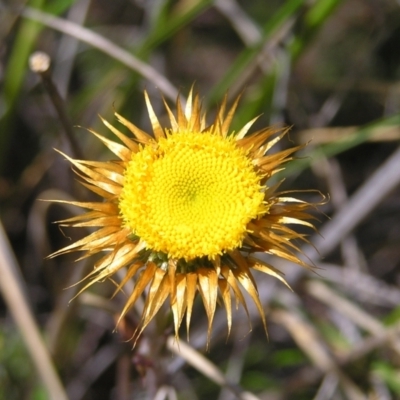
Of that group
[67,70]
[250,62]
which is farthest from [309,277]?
[67,70]

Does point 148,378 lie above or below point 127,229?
below

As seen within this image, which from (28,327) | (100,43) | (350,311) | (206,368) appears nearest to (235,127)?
(100,43)

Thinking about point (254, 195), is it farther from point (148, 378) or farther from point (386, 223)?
point (386, 223)

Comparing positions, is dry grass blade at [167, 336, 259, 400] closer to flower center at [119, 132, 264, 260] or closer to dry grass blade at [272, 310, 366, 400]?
flower center at [119, 132, 264, 260]

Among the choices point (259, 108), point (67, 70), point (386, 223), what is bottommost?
point (386, 223)

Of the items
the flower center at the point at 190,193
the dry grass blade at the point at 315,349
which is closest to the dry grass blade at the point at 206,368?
the flower center at the point at 190,193

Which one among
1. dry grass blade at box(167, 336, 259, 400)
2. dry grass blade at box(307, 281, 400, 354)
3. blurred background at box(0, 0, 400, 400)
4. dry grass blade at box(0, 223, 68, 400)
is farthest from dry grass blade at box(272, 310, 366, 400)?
dry grass blade at box(0, 223, 68, 400)

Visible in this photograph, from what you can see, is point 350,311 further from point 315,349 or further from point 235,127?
point 235,127

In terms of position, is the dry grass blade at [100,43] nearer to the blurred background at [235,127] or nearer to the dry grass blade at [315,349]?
the blurred background at [235,127]
